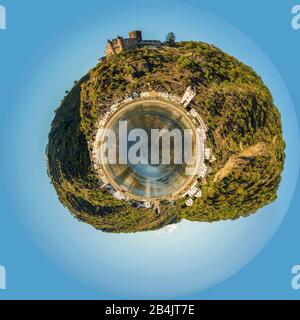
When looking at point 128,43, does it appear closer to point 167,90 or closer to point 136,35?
point 136,35

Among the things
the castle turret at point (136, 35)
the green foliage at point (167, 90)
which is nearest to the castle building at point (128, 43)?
the castle turret at point (136, 35)

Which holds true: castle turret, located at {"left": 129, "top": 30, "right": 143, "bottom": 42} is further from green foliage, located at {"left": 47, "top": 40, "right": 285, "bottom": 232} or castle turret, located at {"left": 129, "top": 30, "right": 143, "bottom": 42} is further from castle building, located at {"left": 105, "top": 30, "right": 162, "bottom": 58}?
green foliage, located at {"left": 47, "top": 40, "right": 285, "bottom": 232}

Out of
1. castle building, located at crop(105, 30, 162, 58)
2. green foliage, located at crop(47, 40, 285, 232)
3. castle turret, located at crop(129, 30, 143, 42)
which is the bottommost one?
green foliage, located at crop(47, 40, 285, 232)

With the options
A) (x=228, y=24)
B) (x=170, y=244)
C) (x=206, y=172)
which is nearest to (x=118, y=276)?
(x=170, y=244)

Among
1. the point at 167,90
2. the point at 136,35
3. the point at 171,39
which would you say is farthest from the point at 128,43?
the point at 167,90

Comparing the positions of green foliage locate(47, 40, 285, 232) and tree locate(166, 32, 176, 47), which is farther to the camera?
tree locate(166, 32, 176, 47)

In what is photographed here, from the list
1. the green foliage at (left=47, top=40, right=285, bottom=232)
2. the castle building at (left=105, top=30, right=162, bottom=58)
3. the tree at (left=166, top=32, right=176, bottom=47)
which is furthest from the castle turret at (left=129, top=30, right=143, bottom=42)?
the tree at (left=166, top=32, right=176, bottom=47)

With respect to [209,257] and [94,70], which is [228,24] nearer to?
[94,70]
